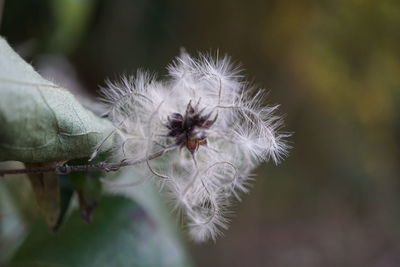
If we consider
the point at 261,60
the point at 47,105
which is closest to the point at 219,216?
the point at 47,105

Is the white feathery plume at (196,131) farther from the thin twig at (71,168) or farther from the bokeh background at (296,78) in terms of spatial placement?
the bokeh background at (296,78)

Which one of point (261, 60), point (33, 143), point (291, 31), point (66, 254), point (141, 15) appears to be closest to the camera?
point (33, 143)

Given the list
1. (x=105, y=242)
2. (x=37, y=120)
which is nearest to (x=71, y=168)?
(x=37, y=120)

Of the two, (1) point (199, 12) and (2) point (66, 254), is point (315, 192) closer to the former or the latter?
(1) point (199, 12)

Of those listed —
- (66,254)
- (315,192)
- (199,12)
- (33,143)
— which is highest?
(199,12)

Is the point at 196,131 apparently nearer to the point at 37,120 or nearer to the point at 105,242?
the point at 37,120

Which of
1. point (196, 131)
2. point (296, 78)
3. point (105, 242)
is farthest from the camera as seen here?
point (296, 78)

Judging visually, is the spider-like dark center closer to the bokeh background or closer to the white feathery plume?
the white feathery plume

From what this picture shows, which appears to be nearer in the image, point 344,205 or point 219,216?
point 219,216
